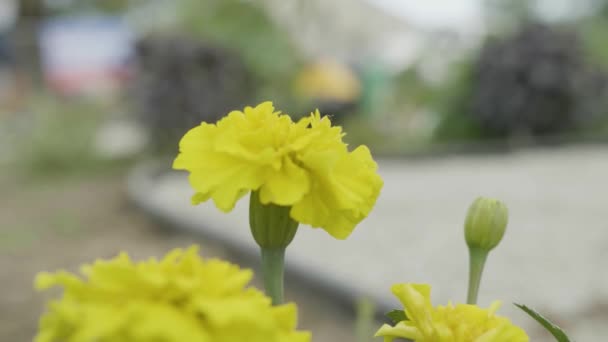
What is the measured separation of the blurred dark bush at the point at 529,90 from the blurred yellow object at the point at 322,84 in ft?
2.96

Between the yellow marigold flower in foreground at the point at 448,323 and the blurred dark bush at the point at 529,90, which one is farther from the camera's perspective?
the blurred dark bush at the point at 529,90

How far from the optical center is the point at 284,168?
1.69ft

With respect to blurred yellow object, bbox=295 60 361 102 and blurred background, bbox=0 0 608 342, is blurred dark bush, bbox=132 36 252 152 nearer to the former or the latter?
blurred background, bbox=0 0 608 342

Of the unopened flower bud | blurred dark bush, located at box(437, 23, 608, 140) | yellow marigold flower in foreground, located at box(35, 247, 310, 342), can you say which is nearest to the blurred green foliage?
blurred dark bush, located at box(437, 23, 608, 140)

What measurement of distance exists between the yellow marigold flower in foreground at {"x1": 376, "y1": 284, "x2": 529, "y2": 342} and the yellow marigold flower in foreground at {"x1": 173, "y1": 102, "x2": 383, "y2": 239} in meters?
0.07

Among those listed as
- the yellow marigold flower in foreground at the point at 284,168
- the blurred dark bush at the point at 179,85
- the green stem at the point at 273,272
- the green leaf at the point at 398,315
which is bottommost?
the green leaf at the point at 398,315

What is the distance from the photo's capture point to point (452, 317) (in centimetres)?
54

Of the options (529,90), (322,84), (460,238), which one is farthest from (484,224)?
(529,90)

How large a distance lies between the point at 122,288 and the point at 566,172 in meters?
5.10

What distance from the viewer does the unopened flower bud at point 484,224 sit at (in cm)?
75

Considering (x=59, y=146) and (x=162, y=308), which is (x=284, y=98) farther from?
(x=162, y=308)

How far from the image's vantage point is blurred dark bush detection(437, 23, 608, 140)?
21.8ft

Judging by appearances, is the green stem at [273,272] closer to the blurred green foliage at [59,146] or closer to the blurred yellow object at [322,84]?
the blurred green foliage at [59,146]

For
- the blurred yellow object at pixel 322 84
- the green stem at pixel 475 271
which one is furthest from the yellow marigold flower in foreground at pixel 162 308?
the blurred yellow object at pixel 322 84
